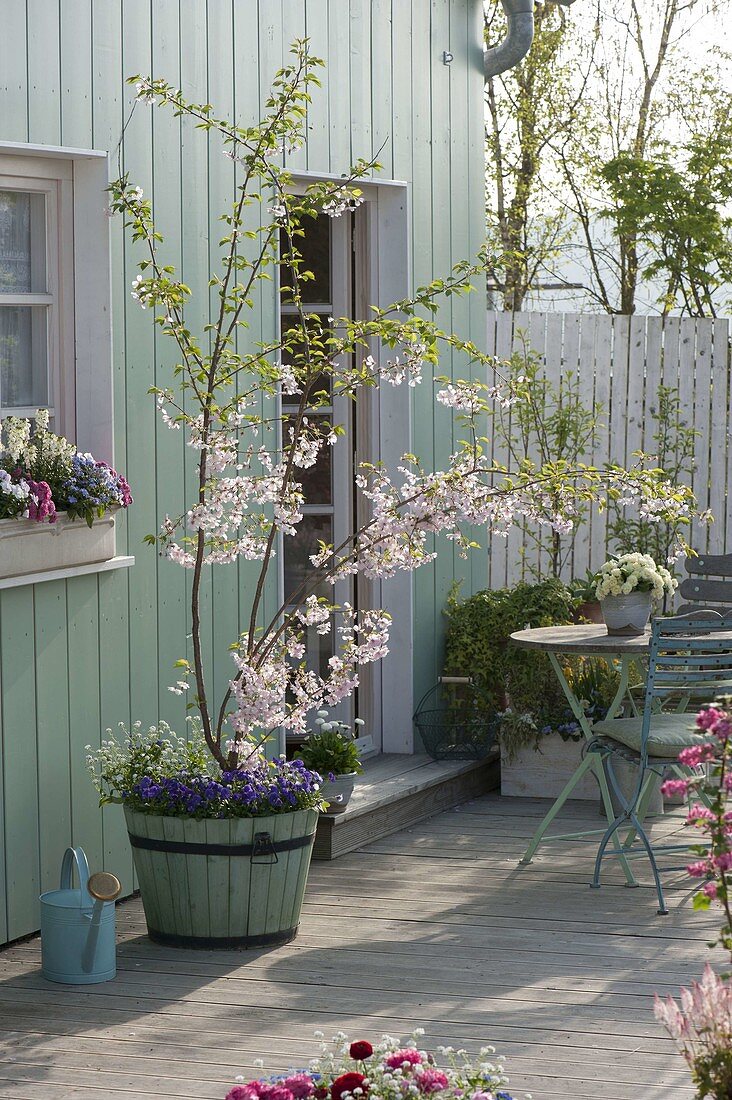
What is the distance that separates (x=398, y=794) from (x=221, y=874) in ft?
5.53

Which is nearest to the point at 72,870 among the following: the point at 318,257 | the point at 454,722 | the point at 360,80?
the point at 454,722

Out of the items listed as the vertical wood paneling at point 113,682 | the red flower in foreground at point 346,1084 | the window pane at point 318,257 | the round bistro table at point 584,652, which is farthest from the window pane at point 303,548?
the red flower in foreground at point 346,1084

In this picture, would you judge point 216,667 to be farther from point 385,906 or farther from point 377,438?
point 377,438

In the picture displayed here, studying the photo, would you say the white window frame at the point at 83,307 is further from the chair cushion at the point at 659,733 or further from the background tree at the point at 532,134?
the background tree at the point at 532,134

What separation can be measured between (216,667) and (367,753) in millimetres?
1451

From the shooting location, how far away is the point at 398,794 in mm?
6473

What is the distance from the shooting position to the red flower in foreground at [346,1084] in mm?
2605

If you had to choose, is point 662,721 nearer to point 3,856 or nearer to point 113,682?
point 113,682

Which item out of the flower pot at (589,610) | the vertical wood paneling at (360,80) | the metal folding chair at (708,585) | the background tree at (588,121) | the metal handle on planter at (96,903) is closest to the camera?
the metal handle on planter at (96,903)

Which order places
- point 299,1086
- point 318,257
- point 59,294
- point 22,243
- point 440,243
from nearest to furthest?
point 299,1086 < point 22,243 < point 59,294 < point 318,257 < point 440,243

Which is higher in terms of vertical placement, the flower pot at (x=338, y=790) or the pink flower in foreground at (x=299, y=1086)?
the pink flower in foreground at (x=299, y=1086)

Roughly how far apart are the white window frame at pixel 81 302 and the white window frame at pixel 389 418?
1898 millimetres

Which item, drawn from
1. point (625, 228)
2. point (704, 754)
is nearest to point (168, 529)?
point (704, 754)

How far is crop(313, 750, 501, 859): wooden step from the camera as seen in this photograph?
613 cm
